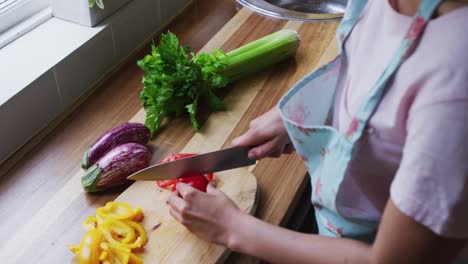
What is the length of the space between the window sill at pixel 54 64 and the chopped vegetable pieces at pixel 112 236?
0.30 m

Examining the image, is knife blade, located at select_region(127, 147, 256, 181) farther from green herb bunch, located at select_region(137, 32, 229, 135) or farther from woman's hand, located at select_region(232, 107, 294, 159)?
green herb bunch, located at select_region(137, 32, 229, 135)

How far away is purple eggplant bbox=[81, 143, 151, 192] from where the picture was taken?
983mm

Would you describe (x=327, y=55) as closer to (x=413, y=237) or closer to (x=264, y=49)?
(x=264, y=49)

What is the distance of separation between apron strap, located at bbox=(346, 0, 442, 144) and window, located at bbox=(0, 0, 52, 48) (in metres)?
0.89

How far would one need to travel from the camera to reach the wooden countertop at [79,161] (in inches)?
36.6

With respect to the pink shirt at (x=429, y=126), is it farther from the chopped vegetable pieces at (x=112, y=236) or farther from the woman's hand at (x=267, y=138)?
the chopped vegetable pieces at (x=112, y=236)

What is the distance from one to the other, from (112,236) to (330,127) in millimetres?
423

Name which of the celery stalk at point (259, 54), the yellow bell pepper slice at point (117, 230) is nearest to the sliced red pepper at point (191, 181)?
the yellow bell pepper slice at point (117, 230)

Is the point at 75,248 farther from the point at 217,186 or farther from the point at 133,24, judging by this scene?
the point at 133,24

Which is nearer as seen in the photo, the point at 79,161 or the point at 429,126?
the point at 429,126

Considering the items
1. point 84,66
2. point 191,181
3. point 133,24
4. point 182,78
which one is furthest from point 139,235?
point 133,24

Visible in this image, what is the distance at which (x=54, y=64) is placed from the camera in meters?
1.13

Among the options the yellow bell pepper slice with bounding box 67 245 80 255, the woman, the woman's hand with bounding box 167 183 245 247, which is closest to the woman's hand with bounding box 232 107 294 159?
the woman

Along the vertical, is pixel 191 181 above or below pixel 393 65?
below
